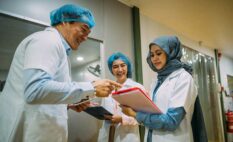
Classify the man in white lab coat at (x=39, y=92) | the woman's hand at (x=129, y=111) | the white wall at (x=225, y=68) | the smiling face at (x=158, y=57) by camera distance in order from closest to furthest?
the man in white lab coat at (x=39, y=92) → the woman's hand at (x=129, y=111) → the smiling face at (x=158, y=57) → the white wall at (x=225, y=68)

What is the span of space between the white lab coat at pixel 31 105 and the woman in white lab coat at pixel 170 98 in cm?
45

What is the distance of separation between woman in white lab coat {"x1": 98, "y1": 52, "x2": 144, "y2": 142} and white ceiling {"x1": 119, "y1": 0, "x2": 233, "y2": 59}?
100 centimetres

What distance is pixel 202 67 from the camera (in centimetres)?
459

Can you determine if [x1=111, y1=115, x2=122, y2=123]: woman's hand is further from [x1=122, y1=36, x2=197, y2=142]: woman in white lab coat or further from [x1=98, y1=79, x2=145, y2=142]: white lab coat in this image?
[x1=122, y1=36, x2=197, y2=142]: woman in white lab coat

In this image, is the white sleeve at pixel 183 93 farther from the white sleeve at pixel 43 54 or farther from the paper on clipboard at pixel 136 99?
the white sleeve at pixel 43 54

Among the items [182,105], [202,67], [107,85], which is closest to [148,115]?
[182,105]

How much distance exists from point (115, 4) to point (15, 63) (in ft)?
6.03

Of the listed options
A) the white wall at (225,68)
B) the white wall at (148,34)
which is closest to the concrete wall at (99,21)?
the white wall at (148,34)

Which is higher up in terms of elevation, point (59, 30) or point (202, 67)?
point (202, 67)

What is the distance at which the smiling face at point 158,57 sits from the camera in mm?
1439

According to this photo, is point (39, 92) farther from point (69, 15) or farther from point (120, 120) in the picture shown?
point (120, 120)

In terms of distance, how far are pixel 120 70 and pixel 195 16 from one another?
6.04ft

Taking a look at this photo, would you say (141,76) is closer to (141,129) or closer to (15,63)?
(141,129)

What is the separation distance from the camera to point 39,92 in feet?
2.92
